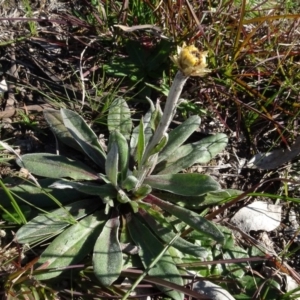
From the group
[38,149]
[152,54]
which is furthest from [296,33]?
[38,149]

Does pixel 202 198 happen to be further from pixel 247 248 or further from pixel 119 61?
pixel 119 61

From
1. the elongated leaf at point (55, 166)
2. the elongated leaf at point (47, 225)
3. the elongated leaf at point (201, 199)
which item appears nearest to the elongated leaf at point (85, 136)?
the elongated leaf at point (55, 166)

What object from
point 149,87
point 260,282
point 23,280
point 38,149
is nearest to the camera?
point 23,280

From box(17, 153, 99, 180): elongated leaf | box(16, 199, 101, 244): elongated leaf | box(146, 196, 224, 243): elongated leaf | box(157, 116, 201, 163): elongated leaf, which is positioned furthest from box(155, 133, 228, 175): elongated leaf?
box(16, 199, 101, 244): elongated leaf


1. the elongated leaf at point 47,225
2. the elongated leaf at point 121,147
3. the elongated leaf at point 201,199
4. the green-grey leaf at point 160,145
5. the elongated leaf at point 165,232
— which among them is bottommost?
the elongated leaf at point 165,232

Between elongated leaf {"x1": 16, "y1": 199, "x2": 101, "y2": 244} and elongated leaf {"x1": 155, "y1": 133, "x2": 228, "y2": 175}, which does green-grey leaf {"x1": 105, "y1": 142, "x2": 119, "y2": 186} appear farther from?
elongated leaf {"x1": 155, "y1": 133, "x2": 228, "y2": 175}

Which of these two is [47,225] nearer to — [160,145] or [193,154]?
[160,145]

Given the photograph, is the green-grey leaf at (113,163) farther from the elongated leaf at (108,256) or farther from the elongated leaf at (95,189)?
the elongated leaf at (108,256)
